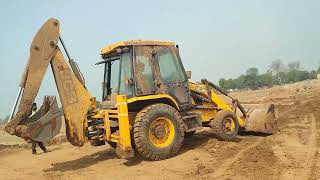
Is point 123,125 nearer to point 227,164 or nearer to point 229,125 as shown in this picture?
point 227,164

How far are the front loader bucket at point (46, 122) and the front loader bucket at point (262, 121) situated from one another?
498 centimetres

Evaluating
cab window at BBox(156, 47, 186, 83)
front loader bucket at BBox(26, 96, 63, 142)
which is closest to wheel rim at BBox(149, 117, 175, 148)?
cab window at BBox(156, 47, 186, 83)

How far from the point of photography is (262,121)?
10.3 m

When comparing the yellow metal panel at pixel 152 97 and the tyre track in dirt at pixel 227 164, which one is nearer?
the tyre track in dirt at pixel 227 164

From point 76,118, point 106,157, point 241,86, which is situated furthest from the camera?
point 241,86

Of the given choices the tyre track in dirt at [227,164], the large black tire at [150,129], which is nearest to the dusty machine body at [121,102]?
the large black tire at [150,129]

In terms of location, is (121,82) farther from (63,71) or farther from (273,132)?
(273,132)

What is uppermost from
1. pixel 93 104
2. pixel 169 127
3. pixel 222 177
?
pixel 93 104

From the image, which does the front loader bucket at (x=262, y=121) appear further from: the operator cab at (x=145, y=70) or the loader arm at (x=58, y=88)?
the loader arm at (x=58, y=88)

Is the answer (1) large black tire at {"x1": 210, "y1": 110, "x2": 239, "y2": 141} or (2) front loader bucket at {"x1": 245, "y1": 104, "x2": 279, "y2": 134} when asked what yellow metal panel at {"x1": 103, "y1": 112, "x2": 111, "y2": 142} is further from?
(2) front loader bucket at {"x1": 245, "y1": 104, "x2": 279, "y2": 134}

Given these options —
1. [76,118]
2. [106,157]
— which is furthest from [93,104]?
[106,157]

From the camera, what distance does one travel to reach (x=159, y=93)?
843cm

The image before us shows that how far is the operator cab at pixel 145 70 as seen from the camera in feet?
27.0

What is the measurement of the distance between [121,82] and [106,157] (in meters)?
1.87
